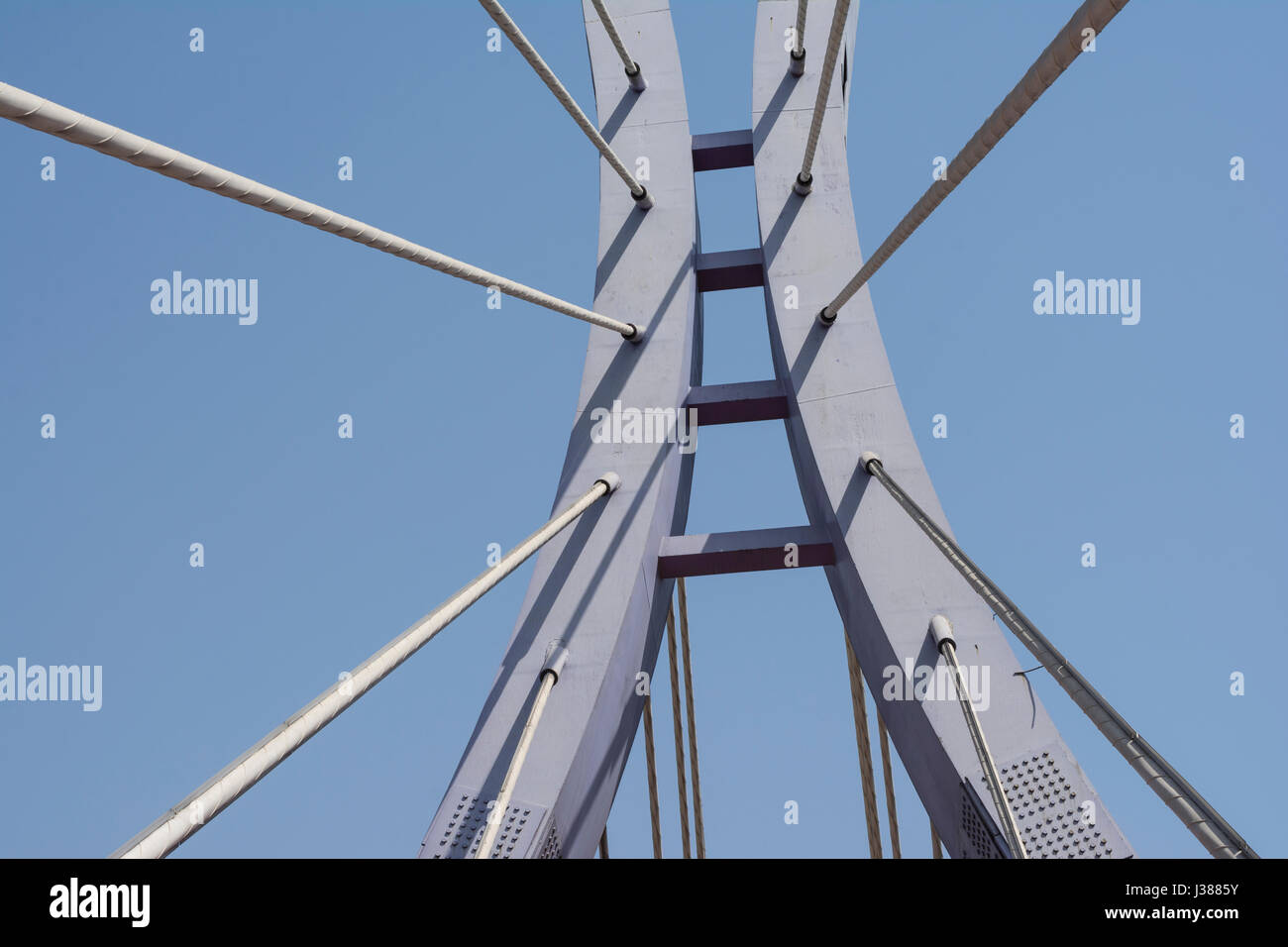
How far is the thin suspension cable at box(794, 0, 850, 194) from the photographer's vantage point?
3.55 metres

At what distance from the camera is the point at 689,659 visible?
290 inches

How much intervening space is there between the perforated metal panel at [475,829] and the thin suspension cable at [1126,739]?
1.76 m

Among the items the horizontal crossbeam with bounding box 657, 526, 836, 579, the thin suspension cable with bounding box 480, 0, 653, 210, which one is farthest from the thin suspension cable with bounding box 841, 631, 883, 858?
the thin suspension cable with bounding box 480, 0, 653, 210

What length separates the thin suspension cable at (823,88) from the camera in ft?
11.6

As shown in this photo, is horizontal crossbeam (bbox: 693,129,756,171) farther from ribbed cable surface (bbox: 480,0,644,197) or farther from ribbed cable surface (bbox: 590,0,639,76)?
ribbed cable surface (bbox: 480,0,644,197)

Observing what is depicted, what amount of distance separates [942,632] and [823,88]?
210cm

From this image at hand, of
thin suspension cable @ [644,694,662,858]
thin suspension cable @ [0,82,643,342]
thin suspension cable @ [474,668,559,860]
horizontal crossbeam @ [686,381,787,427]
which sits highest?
thin suspension cable @ [0,82,643,342]

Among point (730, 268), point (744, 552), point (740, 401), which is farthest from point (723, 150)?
point (744, 552)

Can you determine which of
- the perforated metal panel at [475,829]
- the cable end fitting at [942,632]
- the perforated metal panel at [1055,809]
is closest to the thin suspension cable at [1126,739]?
the cable end fitting at [942,632]

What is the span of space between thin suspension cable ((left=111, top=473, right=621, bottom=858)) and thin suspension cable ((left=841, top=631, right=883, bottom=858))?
3.26m

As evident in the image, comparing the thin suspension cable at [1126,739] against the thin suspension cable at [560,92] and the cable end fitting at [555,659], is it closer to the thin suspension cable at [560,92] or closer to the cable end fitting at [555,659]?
the cable end fitting at [555,659]

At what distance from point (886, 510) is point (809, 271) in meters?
1.34
